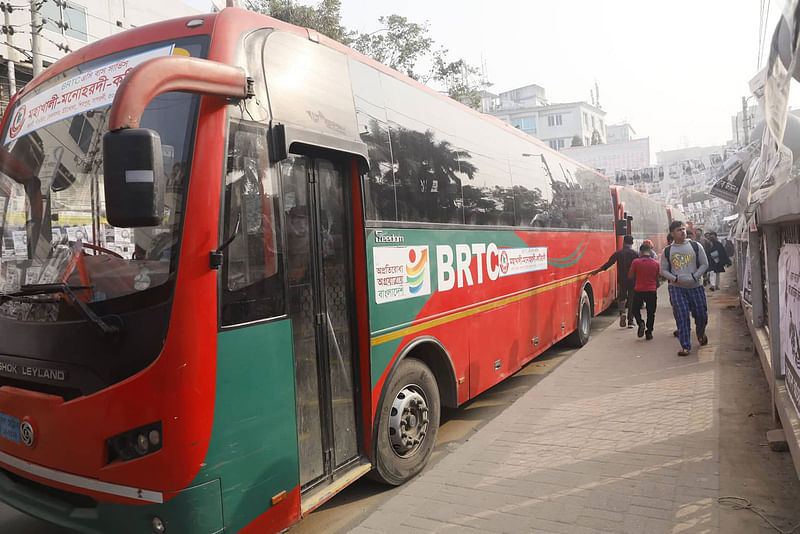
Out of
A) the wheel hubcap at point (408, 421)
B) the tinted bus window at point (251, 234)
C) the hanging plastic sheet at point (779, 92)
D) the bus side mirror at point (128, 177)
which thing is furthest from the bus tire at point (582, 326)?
the bus side mirror at point (128, 177)

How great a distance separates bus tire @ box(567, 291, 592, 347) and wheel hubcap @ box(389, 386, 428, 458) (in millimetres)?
6270

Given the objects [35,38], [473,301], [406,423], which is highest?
[35,38]

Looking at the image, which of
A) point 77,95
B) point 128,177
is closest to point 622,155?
point 77,95

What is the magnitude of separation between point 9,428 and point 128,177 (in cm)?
194

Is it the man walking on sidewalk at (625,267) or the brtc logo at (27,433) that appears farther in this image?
the man walking on sidewalk at (625,267)

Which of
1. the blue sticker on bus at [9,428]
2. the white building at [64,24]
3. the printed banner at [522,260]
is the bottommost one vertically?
the blue sticker on bus at [9,428]

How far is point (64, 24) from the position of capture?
17219mm

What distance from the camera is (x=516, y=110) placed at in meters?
75.8

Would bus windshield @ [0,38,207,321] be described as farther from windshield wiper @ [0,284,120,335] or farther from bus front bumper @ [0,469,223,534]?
bus front bumper @ [0,469,223,534]

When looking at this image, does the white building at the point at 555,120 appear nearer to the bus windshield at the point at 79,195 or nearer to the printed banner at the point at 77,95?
the printed banner at the point at 77,95

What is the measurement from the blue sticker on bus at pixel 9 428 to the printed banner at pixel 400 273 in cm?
233

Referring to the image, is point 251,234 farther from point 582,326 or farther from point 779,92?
point 582,326

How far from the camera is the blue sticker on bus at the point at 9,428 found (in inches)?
127

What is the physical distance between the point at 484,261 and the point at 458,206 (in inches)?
33.1
